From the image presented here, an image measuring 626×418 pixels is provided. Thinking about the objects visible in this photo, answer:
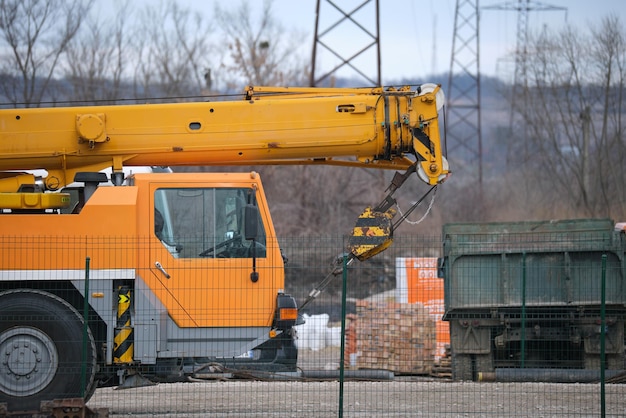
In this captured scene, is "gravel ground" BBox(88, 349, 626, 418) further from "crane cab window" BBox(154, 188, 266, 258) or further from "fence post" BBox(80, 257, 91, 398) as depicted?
"crane cab window" BBox(154, 188, 266, 258)

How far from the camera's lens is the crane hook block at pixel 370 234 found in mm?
11367

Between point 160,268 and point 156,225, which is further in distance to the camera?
point 156,225

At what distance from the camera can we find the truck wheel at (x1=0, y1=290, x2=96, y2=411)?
10.4 meters

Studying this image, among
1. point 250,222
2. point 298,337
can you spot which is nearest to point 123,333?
point 250,222

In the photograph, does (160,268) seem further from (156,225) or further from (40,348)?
(40,348)

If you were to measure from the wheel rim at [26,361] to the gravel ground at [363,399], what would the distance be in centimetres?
96

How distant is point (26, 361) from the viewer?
10.4 m

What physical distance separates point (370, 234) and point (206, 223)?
6.38 ft

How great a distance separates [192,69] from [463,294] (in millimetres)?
34123

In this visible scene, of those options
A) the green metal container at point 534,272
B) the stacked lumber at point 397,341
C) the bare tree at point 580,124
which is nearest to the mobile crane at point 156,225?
the green metal container at point 534,272

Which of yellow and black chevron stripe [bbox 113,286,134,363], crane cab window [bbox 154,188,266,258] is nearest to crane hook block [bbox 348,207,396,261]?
crane cab window [bbox 154,188,266,258]

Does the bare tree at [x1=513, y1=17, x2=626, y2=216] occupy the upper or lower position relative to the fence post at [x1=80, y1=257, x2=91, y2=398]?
upper

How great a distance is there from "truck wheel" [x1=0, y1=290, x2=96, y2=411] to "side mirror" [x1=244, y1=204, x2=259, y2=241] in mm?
2039

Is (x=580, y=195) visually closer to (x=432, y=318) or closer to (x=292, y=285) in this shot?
(x=292, y=285)
